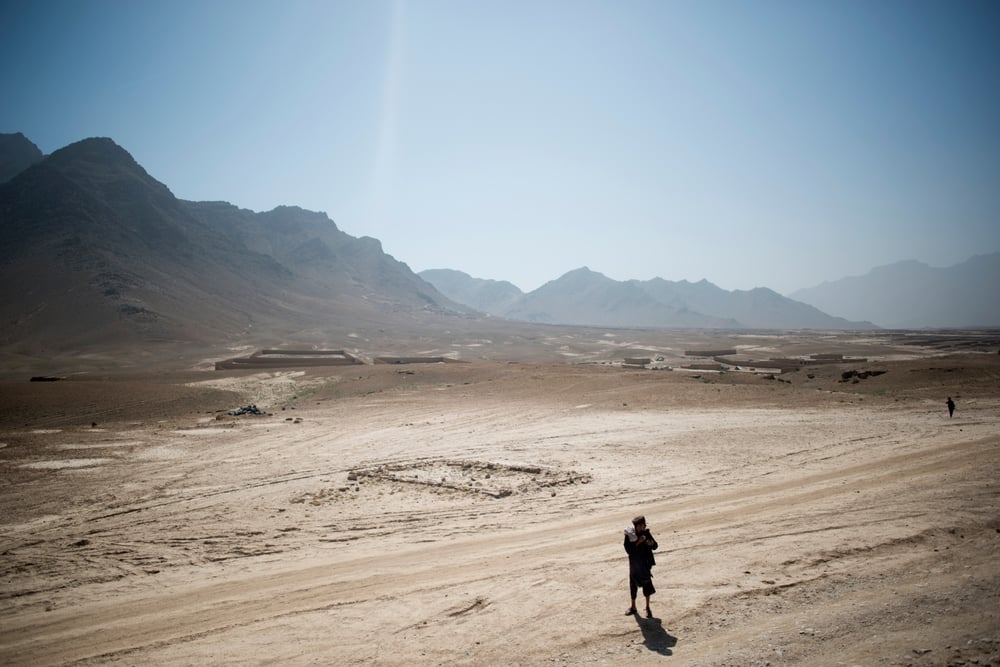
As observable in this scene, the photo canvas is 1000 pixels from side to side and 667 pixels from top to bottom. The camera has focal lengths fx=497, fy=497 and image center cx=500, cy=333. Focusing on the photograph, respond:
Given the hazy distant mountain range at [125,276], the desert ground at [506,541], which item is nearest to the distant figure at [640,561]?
the desert ground at [506,541]

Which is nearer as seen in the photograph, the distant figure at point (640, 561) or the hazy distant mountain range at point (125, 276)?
the distant figure at point (640, 561)

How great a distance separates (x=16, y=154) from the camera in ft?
581

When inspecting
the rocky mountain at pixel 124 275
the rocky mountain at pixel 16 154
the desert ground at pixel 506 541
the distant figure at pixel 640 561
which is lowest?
the desert ground at pixel 506 541

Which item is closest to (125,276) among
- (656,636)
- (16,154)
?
(16,154)

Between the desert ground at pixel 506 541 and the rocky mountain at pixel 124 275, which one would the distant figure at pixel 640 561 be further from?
the rocky mountain at pixel 124 275

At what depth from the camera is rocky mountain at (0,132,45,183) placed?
557ft

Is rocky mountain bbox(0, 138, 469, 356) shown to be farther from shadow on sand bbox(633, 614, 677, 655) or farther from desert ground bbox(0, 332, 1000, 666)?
shadow on sand bbox(633, 614, 677, 655)

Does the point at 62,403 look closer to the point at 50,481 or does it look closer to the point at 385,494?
the point at 50,481

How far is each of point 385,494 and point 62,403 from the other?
26053 millimetres

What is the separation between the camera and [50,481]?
51.4ft

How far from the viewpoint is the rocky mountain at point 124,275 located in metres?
88.0

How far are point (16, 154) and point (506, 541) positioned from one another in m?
249

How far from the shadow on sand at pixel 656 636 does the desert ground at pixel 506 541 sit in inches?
1.4

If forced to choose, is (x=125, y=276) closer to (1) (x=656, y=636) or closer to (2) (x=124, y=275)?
(2) (x=124, y=275)
